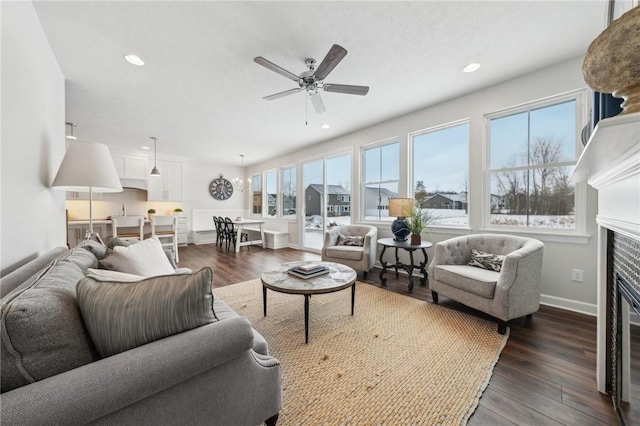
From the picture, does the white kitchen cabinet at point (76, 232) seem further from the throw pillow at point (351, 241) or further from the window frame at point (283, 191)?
the throw pillow at point (351, 241)

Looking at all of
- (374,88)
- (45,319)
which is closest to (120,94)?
(374,88)

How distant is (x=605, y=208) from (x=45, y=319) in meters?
2.46

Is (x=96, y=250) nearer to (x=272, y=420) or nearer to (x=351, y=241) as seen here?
(x=272, y=420)

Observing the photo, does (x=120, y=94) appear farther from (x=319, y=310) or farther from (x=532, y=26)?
(x=532, y=26)

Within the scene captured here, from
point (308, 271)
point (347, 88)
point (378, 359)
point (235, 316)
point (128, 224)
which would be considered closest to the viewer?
point (235, 316)

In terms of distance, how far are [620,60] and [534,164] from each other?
9.27 ft

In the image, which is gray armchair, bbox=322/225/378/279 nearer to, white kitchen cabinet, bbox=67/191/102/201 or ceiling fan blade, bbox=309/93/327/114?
ceiling fan blade, bbox=309/93/327/114

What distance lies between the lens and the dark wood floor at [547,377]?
134cm

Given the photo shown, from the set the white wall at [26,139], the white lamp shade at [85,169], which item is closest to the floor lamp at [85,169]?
the white lamp shade at [85,169]

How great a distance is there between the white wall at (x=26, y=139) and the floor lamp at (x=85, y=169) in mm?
138

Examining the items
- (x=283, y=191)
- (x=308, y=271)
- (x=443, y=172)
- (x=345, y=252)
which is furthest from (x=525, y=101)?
(x=283, y=191)

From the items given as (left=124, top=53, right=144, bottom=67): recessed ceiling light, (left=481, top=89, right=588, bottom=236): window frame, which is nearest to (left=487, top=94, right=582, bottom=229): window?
(left=481, top=89, right=588, bottom=236): window frame

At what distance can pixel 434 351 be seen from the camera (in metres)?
1.90

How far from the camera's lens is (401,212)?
11.6ft
